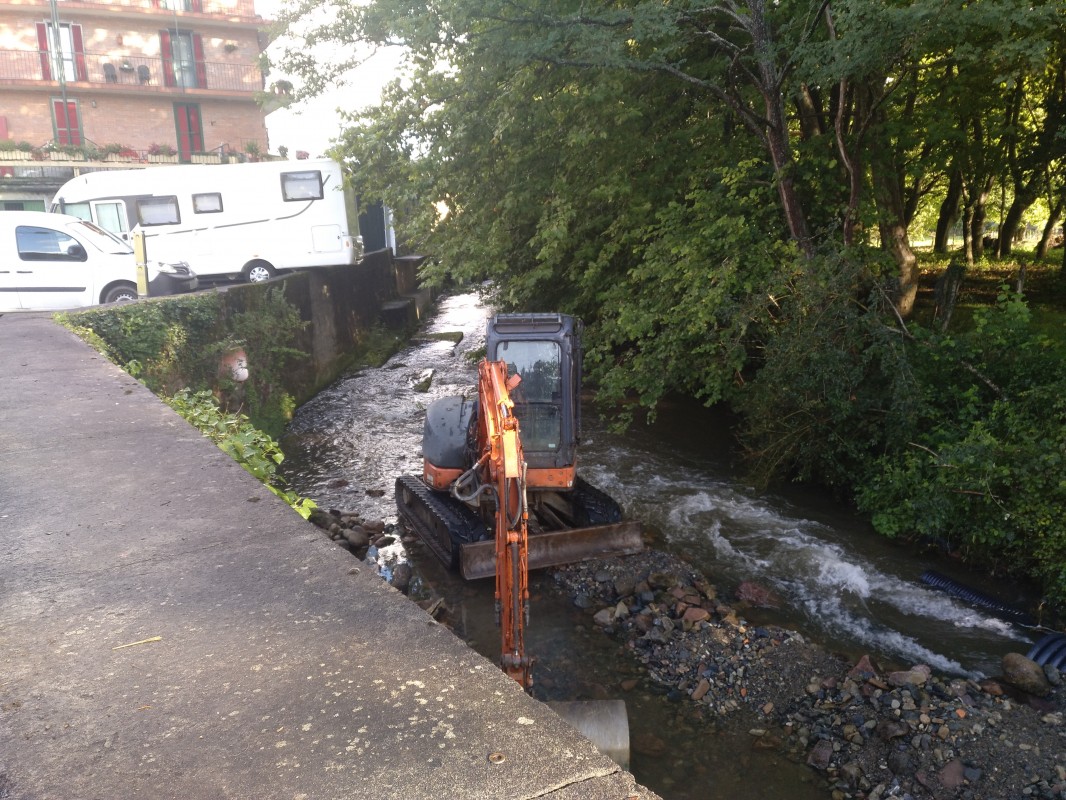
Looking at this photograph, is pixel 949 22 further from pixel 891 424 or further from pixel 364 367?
pixel 364 367

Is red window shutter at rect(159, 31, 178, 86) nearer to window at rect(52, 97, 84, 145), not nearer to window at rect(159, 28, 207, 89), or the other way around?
window at rect(159, 28, 207, 89)

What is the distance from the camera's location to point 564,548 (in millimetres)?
9000

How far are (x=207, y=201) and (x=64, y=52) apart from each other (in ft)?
50.2

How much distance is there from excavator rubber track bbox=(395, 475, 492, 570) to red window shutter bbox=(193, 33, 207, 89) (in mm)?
24472

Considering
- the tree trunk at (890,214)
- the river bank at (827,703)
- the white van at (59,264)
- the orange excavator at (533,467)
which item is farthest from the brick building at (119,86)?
the river bank at (827,703)

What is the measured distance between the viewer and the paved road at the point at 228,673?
82.9 inches

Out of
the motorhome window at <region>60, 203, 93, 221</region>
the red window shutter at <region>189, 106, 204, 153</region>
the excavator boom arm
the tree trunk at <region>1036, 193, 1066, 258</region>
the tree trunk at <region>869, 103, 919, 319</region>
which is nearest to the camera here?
the excavator boom arm

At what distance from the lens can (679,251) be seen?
Answer: 1113cm

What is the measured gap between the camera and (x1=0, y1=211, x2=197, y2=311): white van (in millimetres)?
13977

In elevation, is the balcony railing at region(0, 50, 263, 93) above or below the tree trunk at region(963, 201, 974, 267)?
above

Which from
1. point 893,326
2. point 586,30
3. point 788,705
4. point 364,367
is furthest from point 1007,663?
point 364,367

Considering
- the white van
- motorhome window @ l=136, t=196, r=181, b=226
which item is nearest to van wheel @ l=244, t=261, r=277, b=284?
motorhome window @ l=136, t=196, r=181, b=226

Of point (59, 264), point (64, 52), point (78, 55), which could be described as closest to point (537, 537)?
point (59, 264)

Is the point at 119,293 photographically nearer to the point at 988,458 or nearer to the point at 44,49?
the point at 988,458
